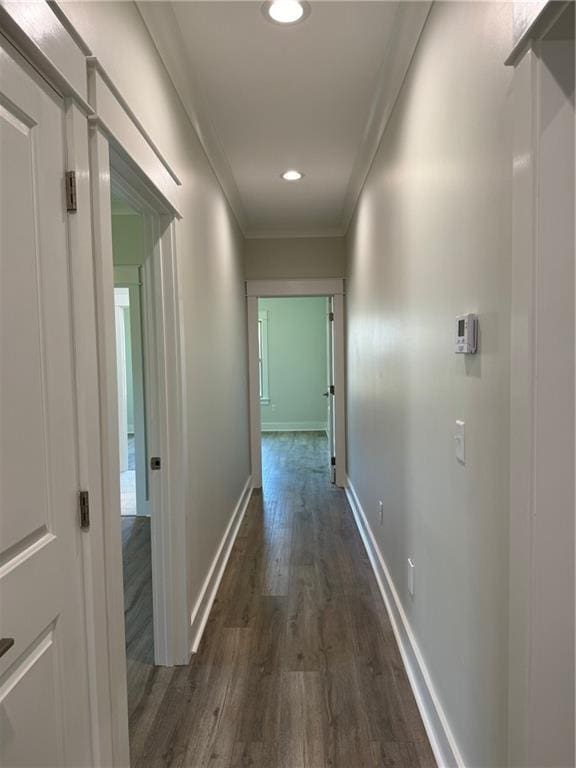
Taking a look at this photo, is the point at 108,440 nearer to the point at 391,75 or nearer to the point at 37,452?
the point at 37,452

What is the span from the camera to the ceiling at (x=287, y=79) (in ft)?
6.07

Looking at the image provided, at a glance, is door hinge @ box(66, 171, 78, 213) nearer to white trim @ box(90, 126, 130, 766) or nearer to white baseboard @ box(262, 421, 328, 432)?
white trim @ box(90, 126, 130, 766)

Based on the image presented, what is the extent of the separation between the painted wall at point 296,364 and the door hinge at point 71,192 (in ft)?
25.0

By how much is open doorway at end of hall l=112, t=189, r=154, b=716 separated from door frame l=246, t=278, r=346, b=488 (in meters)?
1.10

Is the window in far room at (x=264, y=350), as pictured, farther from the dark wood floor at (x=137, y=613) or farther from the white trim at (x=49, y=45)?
the white trim at (x=49, y=45)

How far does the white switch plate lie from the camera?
4.64ft

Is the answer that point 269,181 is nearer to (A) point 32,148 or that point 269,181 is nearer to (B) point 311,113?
(B) point 311,113

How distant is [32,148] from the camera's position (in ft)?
3.41

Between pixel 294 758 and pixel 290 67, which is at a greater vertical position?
pixel 290 67

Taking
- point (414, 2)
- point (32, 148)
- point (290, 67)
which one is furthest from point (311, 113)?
point (32, 148)

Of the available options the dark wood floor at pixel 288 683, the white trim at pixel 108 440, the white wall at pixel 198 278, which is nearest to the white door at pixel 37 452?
the white trim at pixel 108 440

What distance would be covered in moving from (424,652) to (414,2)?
235 cm

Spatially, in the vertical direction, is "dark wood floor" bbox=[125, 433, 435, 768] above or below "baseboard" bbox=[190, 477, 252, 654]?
below

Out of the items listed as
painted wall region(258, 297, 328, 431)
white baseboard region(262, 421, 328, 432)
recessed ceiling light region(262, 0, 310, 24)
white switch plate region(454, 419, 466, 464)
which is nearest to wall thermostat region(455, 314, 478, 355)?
white switch plate region(454, 419, 466, 464)
